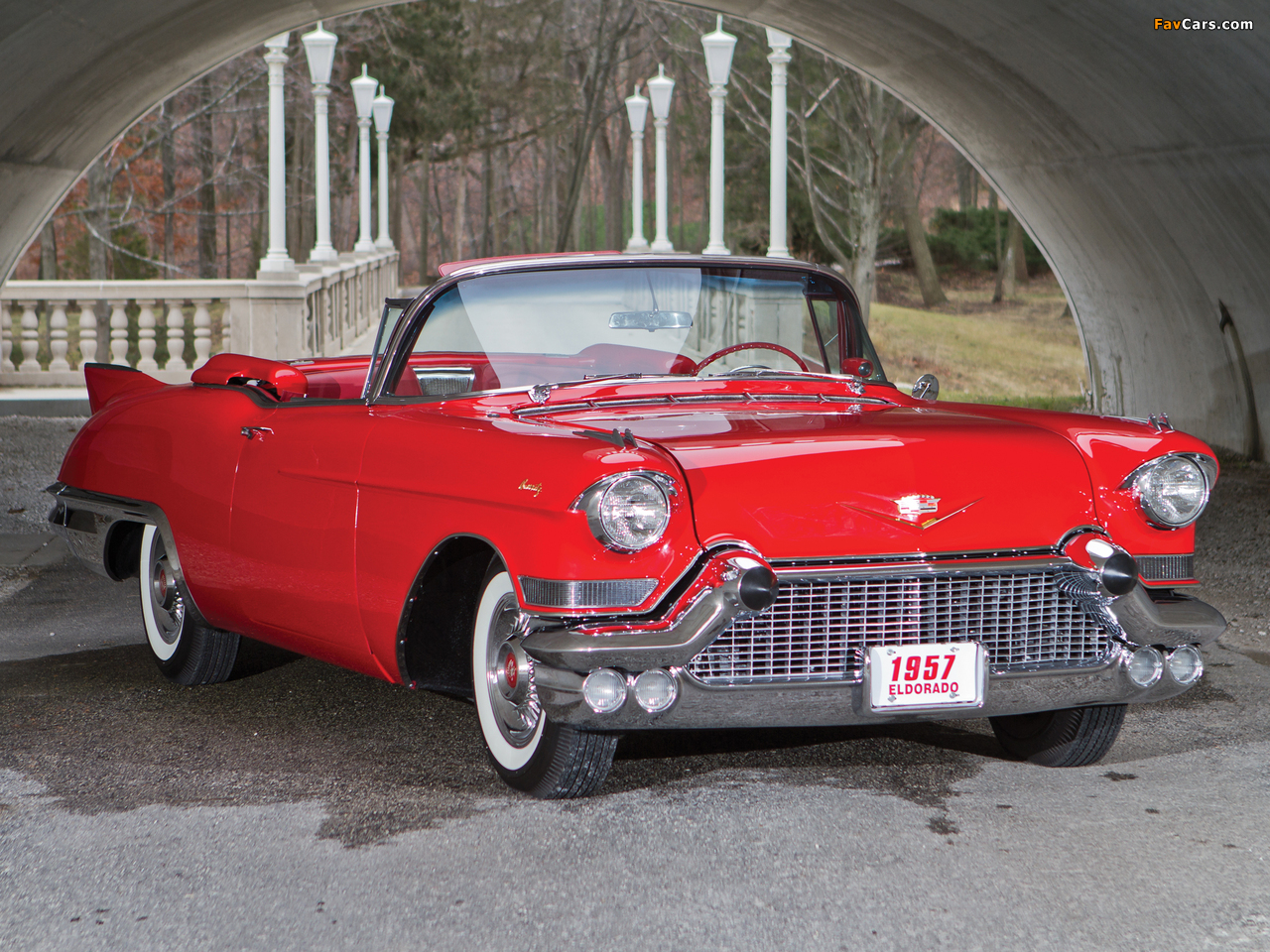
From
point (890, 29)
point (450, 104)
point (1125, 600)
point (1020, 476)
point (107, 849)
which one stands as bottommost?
point (107, 849)

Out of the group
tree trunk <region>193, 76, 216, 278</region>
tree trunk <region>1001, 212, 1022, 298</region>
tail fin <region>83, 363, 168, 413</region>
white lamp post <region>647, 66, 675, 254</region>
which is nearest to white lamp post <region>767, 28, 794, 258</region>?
white lamp post <region>647, 66, 675, 254</region>

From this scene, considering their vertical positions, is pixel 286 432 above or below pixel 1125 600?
above

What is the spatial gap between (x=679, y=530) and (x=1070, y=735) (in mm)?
1521

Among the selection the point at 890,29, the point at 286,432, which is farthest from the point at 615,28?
the point at 286,432

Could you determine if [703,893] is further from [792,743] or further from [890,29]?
[890,29]

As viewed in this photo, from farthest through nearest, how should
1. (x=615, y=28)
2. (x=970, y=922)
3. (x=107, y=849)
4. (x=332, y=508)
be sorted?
(x=615, y=28), (x=332, y=508), (x=107, y=849), (x=970, y=922)

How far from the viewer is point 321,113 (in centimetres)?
2530

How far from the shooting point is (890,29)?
504 inches

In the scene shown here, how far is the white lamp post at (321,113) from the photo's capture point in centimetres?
2362

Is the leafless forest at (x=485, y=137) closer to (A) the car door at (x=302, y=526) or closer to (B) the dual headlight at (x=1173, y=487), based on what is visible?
(A) the car door at (x=302, y=526)

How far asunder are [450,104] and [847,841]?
4825cm

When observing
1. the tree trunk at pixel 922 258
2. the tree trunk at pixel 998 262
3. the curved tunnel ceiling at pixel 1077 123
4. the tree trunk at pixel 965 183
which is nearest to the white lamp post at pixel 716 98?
the curved tunnel ceiling at pixel 1077 123

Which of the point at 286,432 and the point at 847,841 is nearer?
the point at 847,841

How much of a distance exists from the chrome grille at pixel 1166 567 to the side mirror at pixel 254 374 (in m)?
2.76
